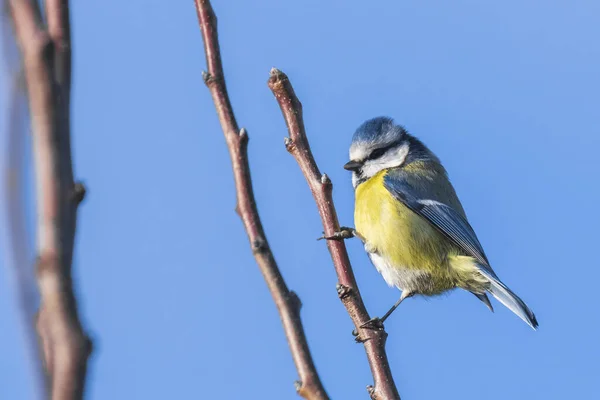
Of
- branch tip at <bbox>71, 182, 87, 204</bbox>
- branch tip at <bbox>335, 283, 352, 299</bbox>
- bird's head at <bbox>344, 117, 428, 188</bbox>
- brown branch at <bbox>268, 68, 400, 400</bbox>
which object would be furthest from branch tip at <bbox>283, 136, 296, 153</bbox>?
bird's head at <bbox>344, 117, 428, 188</bbox>

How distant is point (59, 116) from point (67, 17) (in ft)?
0.55

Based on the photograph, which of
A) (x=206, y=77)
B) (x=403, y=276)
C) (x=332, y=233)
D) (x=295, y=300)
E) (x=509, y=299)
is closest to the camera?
(x=295, y=300)

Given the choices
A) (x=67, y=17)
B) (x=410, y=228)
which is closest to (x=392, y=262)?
(x=410, y=228)

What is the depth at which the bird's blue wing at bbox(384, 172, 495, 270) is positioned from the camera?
3836 mm

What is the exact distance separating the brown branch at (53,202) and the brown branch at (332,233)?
1.28 metres

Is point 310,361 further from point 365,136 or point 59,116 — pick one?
point 365,136

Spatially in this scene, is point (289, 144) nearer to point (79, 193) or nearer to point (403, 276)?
point (79, 193)

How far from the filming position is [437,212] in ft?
13.1

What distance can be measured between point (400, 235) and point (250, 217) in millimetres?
2690

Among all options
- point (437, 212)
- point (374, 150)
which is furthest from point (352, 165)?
point (437, 212)

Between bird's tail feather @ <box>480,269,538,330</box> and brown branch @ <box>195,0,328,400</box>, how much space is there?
100 inches

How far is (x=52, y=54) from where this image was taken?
56 cm

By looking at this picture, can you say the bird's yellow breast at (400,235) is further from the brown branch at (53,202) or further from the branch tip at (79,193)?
the brown branch at (53,202)

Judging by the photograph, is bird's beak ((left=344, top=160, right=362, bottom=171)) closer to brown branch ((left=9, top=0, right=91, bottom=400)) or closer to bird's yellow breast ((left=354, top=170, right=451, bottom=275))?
bird's yellow breast ((left=354, top=170, right=451, bottom=275))
